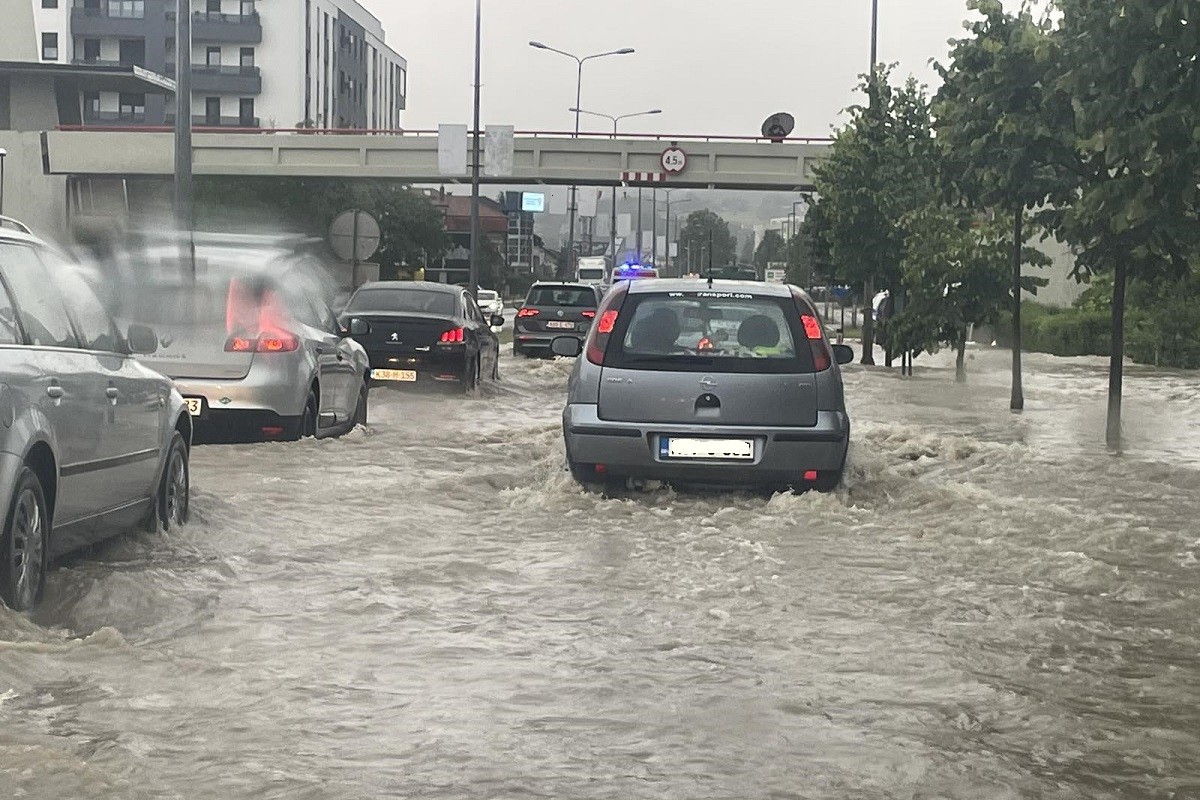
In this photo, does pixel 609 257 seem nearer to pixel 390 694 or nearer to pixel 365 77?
pixel 365 77

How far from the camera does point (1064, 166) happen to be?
19516 mm

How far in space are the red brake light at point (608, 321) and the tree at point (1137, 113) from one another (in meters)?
4.10

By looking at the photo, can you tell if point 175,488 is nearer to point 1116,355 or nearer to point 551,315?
point 1116,355

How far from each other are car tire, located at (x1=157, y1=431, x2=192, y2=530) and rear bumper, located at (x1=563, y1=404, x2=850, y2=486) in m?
2.54

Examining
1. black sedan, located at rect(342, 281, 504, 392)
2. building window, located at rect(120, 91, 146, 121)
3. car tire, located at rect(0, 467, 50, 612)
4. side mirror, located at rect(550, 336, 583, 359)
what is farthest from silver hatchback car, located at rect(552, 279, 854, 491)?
building window, located at rect(120, 91, 146, 121)

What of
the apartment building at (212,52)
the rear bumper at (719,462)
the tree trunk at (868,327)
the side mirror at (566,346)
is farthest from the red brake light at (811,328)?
the apartment building at (212,52)

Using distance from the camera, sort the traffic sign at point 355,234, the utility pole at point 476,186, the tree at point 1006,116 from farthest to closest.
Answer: the utility pole at point 476,186 → the traffic sign at point 355,234 → the tree at point 1006,116

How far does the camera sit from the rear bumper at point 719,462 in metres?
11.9

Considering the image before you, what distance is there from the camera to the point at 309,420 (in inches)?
613

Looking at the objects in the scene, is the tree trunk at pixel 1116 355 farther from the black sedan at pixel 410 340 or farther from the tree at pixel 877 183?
the tree at pixel 877 183

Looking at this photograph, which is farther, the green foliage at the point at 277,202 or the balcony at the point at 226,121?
the balcony at the point at 226,121

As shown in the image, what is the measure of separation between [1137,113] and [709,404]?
5938 millimetres

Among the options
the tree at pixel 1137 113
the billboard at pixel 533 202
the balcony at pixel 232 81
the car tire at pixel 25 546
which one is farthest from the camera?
the billboard at pixel 533 202

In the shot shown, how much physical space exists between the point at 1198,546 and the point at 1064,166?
8962 mm
